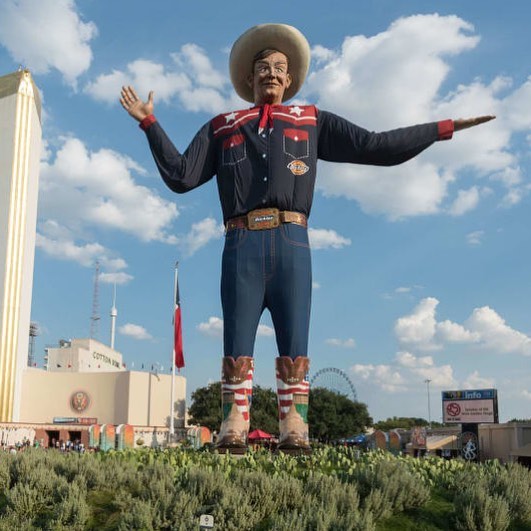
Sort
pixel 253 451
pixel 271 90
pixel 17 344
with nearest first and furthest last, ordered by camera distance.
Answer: pixel 253 451, pixel 271 90, pixel 17 344

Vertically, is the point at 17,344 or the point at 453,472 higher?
the point at 17,344

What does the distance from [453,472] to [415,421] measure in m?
94.3

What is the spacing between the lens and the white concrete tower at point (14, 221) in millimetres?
44594

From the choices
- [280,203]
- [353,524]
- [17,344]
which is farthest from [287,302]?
[17,344]

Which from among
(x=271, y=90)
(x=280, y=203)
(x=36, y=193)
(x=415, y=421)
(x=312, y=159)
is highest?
(x=36, y=193)

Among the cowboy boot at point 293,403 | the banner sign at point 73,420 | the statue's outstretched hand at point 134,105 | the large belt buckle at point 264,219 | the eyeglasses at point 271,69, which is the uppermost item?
the eyeglasses at point 271,69

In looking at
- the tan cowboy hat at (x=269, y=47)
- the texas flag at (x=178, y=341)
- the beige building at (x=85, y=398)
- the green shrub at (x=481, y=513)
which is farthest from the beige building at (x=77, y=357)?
the green shrub at (x=481, y=513)

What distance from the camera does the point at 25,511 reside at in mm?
6250

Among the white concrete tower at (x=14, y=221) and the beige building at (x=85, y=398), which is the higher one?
the white concrete tower at (x=14, y=221)

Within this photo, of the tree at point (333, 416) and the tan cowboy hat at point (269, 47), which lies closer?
the tan cowboy hat at point (269, 47)

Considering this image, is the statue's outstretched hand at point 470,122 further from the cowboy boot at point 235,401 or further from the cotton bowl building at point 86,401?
the cotton bowl building at point 86,401

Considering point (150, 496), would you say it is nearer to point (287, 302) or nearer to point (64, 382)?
point (287, 302)

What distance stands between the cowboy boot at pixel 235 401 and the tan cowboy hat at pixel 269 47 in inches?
171

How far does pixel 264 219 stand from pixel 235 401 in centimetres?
242
